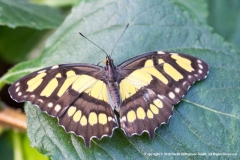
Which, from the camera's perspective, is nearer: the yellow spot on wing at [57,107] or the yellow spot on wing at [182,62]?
the yellow spot on wing at [57,107]

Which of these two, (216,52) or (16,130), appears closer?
(216,52)

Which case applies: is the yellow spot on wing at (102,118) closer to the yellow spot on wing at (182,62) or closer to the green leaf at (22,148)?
the yellow spot on wing at (182,62)

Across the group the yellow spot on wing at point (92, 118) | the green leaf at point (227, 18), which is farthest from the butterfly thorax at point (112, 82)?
the green leaf at point (227, 18)

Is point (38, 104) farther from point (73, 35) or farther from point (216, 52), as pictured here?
point (216, 52)

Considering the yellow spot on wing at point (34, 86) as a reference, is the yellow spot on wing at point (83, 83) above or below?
below

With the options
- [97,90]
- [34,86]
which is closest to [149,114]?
[97,90]

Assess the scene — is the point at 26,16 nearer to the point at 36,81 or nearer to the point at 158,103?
the point at 36,81

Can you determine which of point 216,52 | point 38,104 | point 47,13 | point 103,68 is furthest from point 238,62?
point 47,13
